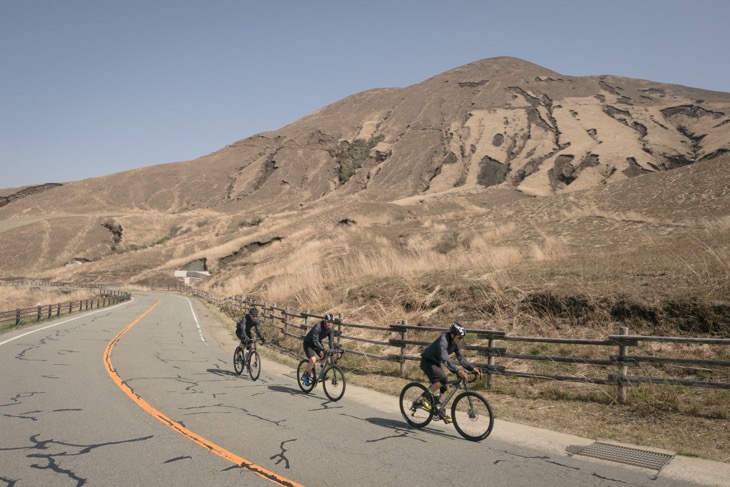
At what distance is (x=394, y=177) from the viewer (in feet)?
321

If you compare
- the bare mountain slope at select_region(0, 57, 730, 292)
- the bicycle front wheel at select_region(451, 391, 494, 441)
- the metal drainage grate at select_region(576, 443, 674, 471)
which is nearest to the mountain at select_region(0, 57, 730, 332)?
the bare mountain slope at select_region(0, 57, 730, 292)

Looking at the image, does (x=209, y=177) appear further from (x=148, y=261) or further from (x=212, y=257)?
(x=212, y=257)

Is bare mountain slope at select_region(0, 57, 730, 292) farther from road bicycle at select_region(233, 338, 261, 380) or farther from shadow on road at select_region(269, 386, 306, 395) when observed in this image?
shadow on road at select_region(269, 386, 306, 395)

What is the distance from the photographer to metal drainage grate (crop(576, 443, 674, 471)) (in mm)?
6629

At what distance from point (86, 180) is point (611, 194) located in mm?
159635

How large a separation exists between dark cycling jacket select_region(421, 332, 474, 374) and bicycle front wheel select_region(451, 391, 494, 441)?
1.59ft

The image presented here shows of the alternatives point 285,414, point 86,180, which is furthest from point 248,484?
point 86,180

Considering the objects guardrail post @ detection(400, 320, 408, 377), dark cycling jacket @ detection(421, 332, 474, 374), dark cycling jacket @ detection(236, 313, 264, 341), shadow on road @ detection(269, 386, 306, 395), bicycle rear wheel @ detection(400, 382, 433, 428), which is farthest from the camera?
dark cycling jacket @ detection(236, 313, 264, 341)

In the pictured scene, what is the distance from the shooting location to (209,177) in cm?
14562

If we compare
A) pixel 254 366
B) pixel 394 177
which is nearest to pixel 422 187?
pixel 394 177

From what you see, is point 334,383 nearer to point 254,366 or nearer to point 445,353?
point 254,366

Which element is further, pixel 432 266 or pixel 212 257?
pixel 212 257

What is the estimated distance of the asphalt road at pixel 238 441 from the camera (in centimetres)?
598

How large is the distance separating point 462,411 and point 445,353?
101cm
